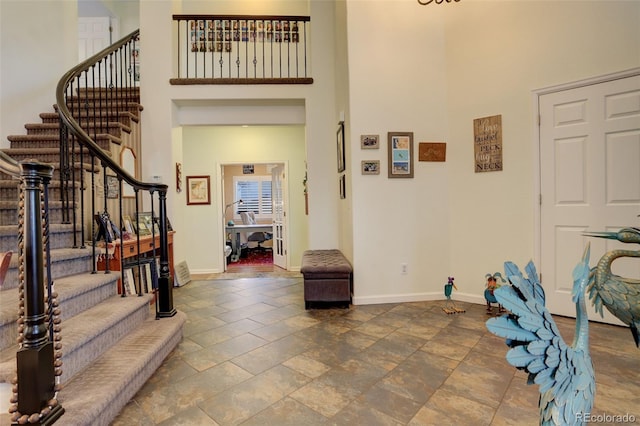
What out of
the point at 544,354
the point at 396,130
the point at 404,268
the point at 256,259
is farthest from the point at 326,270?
the point at 256,259

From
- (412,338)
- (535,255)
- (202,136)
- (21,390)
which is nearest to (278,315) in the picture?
(412,338)

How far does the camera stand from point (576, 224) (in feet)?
9.55

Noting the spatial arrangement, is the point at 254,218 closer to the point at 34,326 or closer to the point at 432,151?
the point at 432,151

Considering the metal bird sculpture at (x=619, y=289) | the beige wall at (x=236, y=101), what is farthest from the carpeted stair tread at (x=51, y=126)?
the metal bird sculpture at (x=619, y=289)

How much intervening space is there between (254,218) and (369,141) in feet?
18.9

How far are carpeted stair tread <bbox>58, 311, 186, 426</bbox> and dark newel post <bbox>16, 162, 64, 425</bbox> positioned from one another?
11 cm

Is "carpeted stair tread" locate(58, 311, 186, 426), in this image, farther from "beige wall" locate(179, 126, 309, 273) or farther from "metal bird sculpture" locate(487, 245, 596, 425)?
"beige wall" locate(179, 126, 309, 273)

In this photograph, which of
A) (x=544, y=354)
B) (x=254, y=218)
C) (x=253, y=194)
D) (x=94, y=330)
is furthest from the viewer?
(x=253, y=194)

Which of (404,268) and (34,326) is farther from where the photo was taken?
(404,268)

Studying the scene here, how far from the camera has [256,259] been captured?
24.7ft

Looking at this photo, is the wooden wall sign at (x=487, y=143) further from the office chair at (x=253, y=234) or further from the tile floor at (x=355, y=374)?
the office chair at (x=253, y=234)

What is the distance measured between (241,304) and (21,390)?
2.40 metres

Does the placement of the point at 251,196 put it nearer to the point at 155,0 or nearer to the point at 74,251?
the point at 155,0

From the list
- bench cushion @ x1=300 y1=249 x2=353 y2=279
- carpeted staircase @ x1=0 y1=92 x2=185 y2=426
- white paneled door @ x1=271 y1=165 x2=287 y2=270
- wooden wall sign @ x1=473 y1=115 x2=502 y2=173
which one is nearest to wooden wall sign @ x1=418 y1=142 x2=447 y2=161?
wooden wall sign @ x1=473 y1=115 x2=502 y2=173
